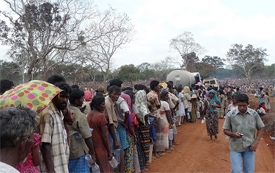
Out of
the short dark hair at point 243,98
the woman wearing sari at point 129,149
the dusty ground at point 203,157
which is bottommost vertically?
the dusty ground at point 203,157

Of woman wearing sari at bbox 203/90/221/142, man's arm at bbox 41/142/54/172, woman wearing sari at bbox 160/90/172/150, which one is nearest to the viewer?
man's arm at bbox 41/142/54/172

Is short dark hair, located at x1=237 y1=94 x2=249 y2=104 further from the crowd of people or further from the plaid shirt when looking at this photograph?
the plaid shirt

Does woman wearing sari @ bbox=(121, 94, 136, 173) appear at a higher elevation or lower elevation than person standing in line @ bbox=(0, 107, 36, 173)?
lower

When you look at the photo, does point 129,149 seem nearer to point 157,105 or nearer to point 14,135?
point 157,105

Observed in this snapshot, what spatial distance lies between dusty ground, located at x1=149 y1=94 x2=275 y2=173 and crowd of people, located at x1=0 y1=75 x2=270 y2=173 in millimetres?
358

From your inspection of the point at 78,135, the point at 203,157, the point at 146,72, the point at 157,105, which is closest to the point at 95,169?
the point at 78,135

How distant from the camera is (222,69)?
75.7 m

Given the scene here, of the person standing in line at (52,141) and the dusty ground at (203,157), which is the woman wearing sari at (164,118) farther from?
the person standing in line at (52,141)

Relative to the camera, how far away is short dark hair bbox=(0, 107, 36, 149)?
55.2 inches

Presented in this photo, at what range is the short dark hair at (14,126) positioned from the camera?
4.60 feet

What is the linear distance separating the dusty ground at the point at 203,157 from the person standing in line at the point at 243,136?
1813 mm

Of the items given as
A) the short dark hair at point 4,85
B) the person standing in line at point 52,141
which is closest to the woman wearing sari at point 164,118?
the short dark hair at point 4,85

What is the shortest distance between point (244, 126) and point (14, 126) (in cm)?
333

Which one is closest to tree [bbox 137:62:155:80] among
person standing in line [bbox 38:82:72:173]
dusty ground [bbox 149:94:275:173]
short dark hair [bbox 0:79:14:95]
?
dusty ground [bbox 149:94:275:173]
